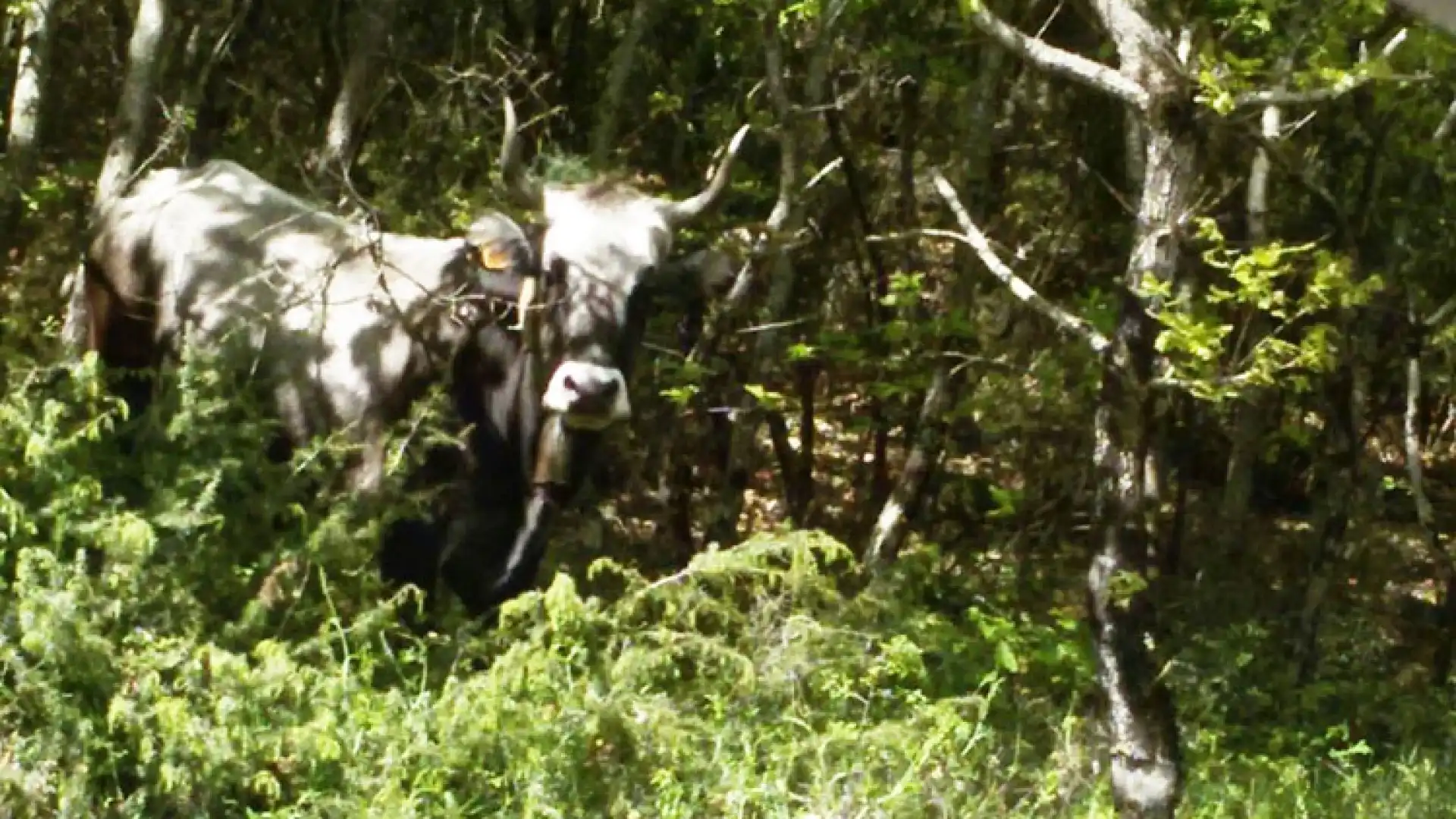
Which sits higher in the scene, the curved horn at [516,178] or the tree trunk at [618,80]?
the tree trunk at [618,80]

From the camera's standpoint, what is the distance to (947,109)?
30.5 ft

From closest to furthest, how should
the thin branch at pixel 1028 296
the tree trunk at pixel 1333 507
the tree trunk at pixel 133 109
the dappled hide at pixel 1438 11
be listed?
the dappled hide at pixel 1438 11 < the thin branch at pixel 1028 296 < the tree trunk at pixel 133 109 < the tree trunk at pixel 1333 507

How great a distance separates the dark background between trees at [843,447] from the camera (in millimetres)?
5074

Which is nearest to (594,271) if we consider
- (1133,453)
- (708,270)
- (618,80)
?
(708,270)

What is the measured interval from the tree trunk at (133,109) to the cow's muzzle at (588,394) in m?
2.05

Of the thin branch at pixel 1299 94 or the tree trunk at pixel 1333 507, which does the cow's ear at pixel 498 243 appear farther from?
the tree trunk at pixel 1333 507

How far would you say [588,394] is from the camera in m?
6.31

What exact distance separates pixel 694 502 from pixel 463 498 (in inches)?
98.9

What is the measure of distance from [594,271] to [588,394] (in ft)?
1.91

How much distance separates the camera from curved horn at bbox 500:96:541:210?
6.78 metres

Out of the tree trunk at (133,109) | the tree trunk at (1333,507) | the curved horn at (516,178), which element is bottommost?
the tree trunk at (1333,507)

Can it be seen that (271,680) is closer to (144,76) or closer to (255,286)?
(255,286)

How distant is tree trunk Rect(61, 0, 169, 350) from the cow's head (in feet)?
5.31

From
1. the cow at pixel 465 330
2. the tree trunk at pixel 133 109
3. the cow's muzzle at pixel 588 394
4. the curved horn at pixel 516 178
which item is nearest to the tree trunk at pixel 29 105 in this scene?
the tree trunk at pixel 133 109
